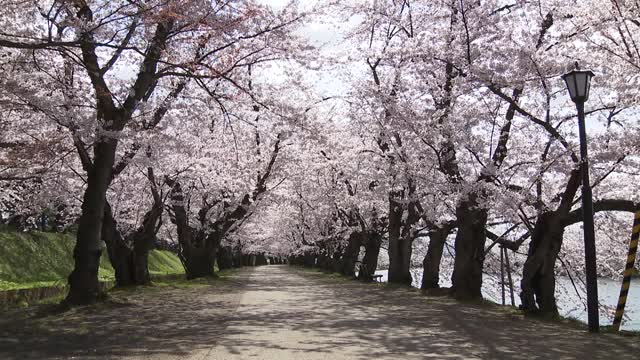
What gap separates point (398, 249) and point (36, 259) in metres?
20.1

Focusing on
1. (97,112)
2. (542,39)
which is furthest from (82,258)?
(542,39)

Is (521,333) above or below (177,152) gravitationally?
below

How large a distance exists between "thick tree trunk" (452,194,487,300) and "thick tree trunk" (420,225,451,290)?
482 centimetres

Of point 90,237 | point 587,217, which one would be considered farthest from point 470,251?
point 90,237

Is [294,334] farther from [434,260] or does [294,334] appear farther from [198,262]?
[198,262]

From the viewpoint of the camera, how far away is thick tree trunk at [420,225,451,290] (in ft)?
68.7

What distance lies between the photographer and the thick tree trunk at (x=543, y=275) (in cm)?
1210

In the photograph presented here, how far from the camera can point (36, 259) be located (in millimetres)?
30781

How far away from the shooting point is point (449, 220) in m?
21.1

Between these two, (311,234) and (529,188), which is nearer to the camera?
(529,188)

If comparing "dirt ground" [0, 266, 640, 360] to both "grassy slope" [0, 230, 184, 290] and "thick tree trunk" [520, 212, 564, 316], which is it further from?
"grassy slope" [0, 230, 184, 290]

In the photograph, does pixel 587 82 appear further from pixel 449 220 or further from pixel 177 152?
pixel 177 152

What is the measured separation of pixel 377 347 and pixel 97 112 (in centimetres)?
898

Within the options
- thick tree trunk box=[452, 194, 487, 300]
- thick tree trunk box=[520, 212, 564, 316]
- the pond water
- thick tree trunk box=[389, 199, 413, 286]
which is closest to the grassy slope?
thick tree trunk box=[389, 199, 413, 286]
